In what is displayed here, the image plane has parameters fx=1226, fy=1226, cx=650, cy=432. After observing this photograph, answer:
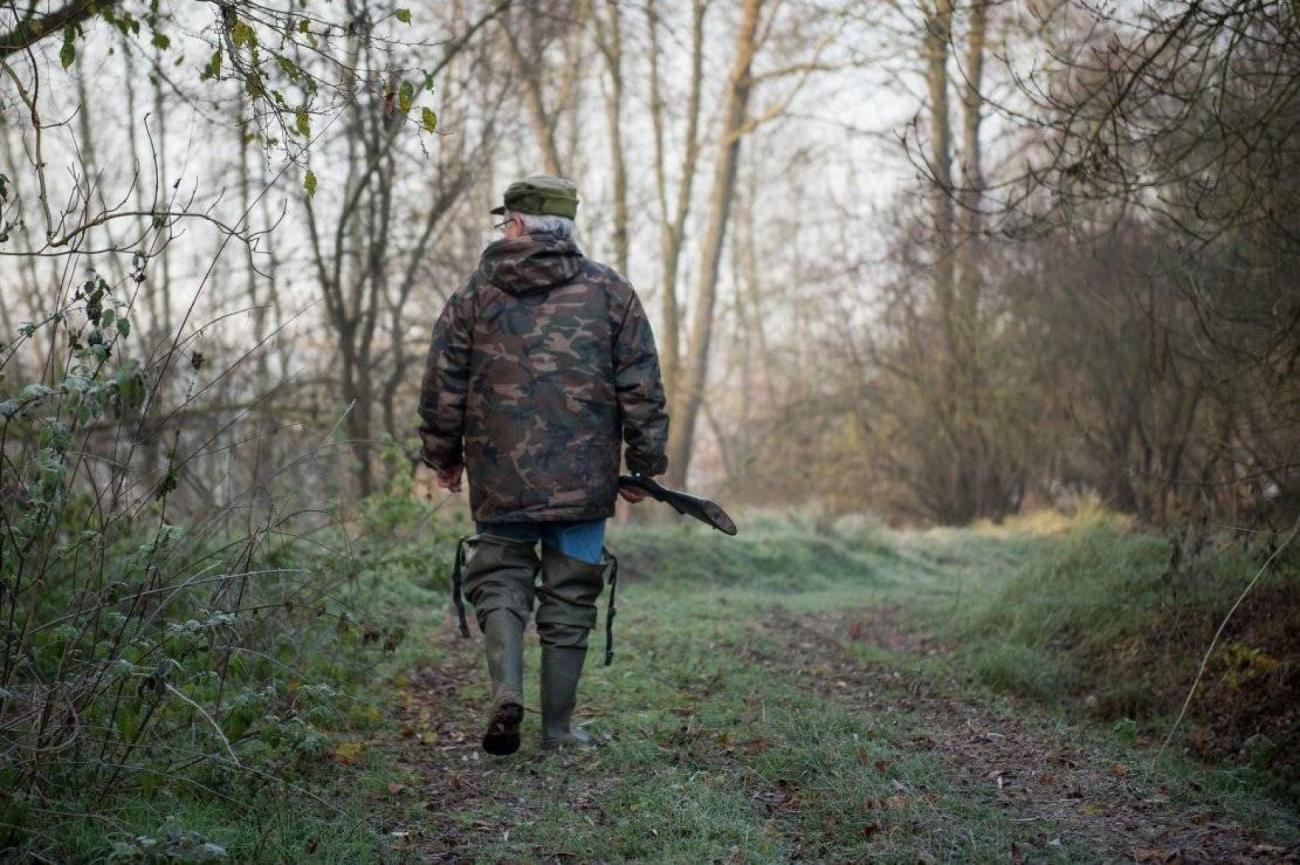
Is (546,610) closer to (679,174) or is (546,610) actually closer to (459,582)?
(459,582)

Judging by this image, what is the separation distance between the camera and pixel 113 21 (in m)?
4.30

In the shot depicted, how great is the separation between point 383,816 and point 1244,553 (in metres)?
4.78

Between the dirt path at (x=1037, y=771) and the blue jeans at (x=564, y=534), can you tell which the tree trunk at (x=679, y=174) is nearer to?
the dirt path at (x=1037, y=771)

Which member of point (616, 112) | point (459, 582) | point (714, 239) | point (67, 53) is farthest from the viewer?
point (714, 239)

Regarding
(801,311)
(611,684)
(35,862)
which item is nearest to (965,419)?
(801,311)

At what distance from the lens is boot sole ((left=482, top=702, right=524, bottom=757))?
4551 millimetres

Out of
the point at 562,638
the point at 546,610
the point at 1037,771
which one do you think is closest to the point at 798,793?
the point at 1037,771

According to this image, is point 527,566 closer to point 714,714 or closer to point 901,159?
point 714,714

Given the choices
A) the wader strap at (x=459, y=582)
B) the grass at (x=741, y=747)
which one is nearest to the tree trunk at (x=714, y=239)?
the grass at (x=741, y=747)

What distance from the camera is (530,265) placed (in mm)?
4781

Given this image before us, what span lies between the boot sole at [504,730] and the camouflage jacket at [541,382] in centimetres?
72

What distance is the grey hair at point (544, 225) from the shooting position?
4879mm

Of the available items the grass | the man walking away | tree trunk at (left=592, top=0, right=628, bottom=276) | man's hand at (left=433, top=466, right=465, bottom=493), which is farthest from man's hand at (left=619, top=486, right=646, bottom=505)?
tree trunk at (left=592, top=0, right=628, bottom=276)

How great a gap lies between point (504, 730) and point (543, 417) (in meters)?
1.19
